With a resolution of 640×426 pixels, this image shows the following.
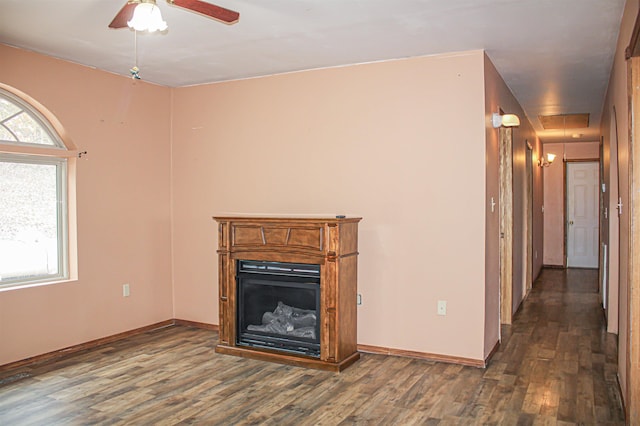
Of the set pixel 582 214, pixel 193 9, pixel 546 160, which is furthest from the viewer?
pixel 582 214

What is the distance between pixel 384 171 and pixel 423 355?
1512mm

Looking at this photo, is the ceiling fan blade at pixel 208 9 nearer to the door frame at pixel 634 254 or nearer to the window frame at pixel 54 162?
the door frame at pixel 634 254

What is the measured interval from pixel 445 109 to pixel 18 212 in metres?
3.41

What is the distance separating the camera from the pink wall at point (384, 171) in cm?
418

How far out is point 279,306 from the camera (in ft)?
14.7

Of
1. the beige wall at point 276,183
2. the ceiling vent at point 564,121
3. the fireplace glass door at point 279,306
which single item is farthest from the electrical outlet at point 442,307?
the ceiling vent at point 564,121

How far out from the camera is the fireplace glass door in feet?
13.8

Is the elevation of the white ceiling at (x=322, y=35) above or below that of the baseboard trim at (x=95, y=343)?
above

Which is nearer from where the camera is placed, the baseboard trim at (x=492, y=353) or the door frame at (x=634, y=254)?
the door frame at (x=634, y=254)

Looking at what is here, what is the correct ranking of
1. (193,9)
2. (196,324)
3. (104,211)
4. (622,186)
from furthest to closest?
(196,324) → (104,211) → (622,186) → (193,9)

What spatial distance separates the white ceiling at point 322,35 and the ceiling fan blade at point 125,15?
0.48 meters

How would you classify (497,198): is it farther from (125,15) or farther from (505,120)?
(125,15)

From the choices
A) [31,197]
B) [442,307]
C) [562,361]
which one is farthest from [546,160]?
[31,197]

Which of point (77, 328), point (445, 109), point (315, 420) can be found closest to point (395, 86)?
point (445, 109)
